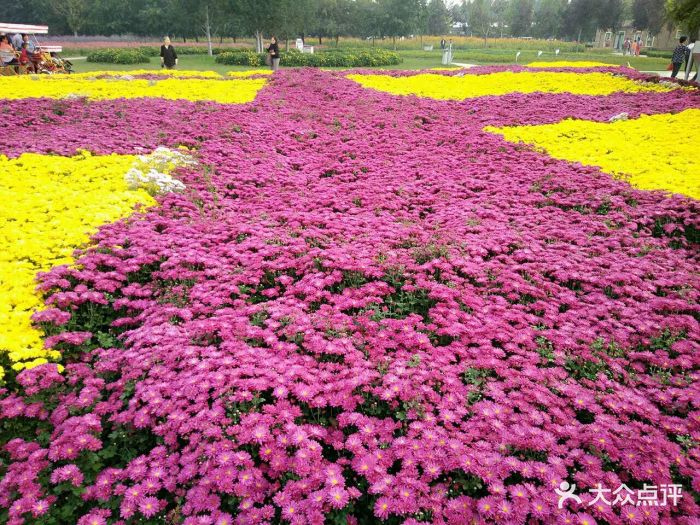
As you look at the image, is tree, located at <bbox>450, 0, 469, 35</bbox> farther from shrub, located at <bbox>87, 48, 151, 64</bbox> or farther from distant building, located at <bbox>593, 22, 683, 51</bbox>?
shrub, located at <bbox>87, 48, 151, 64</bbox>

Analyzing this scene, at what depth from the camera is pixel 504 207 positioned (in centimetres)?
716

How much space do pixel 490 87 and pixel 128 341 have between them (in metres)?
17.7

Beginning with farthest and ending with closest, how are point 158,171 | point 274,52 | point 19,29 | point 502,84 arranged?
1. point 274,52
2. point 19,29
3. point 502,84
4. point 158,171

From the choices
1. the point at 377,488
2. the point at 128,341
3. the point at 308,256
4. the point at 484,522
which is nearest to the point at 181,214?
the point at 308,256

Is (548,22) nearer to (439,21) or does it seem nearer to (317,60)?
(439,21)

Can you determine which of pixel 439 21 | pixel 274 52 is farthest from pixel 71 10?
pixel 439 21

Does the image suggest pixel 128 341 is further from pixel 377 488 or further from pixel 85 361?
pixel 377 488

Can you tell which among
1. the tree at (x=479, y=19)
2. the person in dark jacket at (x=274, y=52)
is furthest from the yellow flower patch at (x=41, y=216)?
the tree at (x=479, y=19)

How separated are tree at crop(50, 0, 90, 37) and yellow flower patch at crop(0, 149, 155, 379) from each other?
62933 millimetres

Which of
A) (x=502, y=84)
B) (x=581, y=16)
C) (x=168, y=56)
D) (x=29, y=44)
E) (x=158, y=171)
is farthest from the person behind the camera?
(x=581, y=16)

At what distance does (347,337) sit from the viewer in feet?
13.2

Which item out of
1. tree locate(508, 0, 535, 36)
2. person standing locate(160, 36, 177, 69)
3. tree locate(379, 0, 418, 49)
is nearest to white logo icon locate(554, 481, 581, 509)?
person standing locate(160, 36, 177, 69)

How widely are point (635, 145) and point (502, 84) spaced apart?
1001 cm

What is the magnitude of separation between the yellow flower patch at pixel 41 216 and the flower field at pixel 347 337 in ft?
0.13
